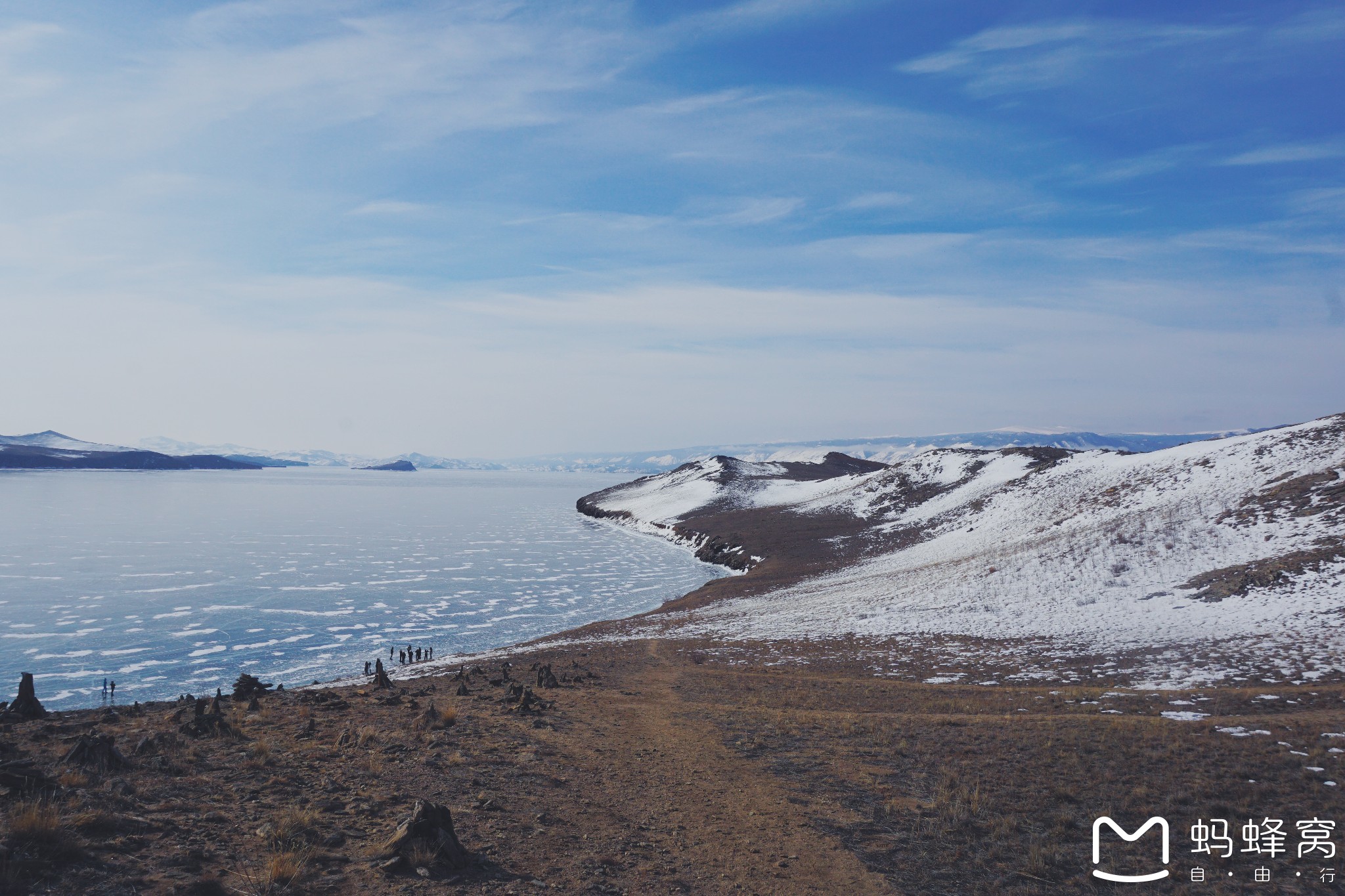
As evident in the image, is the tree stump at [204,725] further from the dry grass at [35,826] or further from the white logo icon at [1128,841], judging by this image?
the white logo icon at [1128,841]

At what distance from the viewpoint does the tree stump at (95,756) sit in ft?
34.9

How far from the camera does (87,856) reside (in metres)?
7.47

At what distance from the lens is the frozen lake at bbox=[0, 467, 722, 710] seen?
93.2 feet

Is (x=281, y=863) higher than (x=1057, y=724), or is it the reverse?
(x=281, y=863)

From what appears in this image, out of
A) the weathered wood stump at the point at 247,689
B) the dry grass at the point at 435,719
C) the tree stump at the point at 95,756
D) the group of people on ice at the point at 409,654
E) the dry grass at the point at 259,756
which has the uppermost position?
the tree stump at the point at 95,756

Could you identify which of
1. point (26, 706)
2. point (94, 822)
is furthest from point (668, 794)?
point (26, 706)

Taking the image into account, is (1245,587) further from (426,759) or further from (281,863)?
(281,863)

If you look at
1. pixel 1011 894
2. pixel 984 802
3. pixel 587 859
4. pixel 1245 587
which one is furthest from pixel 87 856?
pixel 1245 587

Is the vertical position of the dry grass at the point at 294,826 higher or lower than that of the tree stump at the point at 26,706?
higher

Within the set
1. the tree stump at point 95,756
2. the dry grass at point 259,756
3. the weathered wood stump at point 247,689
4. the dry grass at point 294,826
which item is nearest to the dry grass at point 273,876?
the dry grass at point 294,826

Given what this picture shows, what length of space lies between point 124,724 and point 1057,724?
2076cm

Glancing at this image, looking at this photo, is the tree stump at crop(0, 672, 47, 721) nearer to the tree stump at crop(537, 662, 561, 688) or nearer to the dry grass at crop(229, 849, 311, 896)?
the dry grass at crop(229, 849, 311, 896)

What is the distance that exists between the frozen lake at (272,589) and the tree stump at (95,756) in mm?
15765

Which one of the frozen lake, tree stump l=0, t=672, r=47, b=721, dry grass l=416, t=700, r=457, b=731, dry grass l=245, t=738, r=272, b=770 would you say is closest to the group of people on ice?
the frozen lake
